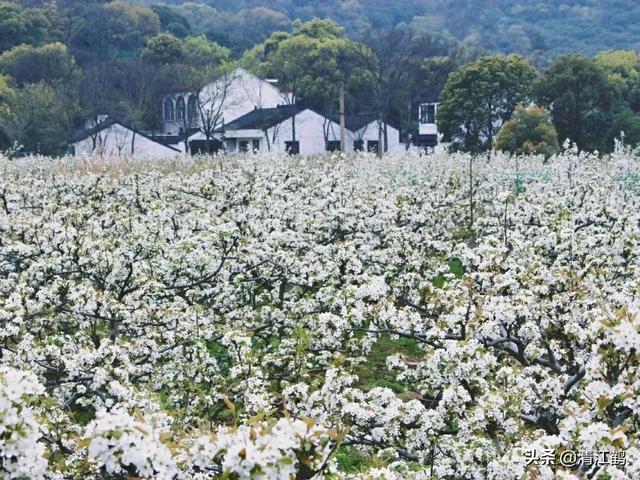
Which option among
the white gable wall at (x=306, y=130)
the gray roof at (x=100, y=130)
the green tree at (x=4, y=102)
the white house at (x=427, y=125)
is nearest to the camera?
the green tree at (x=4, y=102)

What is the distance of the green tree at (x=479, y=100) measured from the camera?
39969 millimetres

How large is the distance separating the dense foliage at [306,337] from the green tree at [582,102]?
26085 mm

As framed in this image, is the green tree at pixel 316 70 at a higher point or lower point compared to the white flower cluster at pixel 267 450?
higher

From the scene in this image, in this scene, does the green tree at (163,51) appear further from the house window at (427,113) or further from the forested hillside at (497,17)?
the forested hillside at (497,17)

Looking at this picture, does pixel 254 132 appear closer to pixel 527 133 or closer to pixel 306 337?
pixel 527 133

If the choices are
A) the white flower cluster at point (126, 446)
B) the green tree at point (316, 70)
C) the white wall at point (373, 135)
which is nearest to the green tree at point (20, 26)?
the green tree at point (316, 70)

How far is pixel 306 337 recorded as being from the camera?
6.37 metres

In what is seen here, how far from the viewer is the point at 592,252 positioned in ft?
25.9

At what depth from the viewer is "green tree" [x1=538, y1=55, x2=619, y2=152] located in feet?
120

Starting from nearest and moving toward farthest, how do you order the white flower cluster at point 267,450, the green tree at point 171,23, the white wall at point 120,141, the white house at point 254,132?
the white flower cluster at point 267,450, the white wall at point 120,141, the white house at point 254,132, the green tree at point 171,23

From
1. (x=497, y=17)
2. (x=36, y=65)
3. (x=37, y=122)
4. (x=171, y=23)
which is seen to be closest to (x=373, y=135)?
(x=37, y=122)

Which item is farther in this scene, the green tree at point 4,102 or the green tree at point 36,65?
the green tree at point 36,65

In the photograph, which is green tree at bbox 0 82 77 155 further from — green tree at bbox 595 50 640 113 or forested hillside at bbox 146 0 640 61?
forested hillside at bbox 146 0 640 61

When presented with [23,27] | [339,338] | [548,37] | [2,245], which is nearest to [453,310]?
[339,338]
